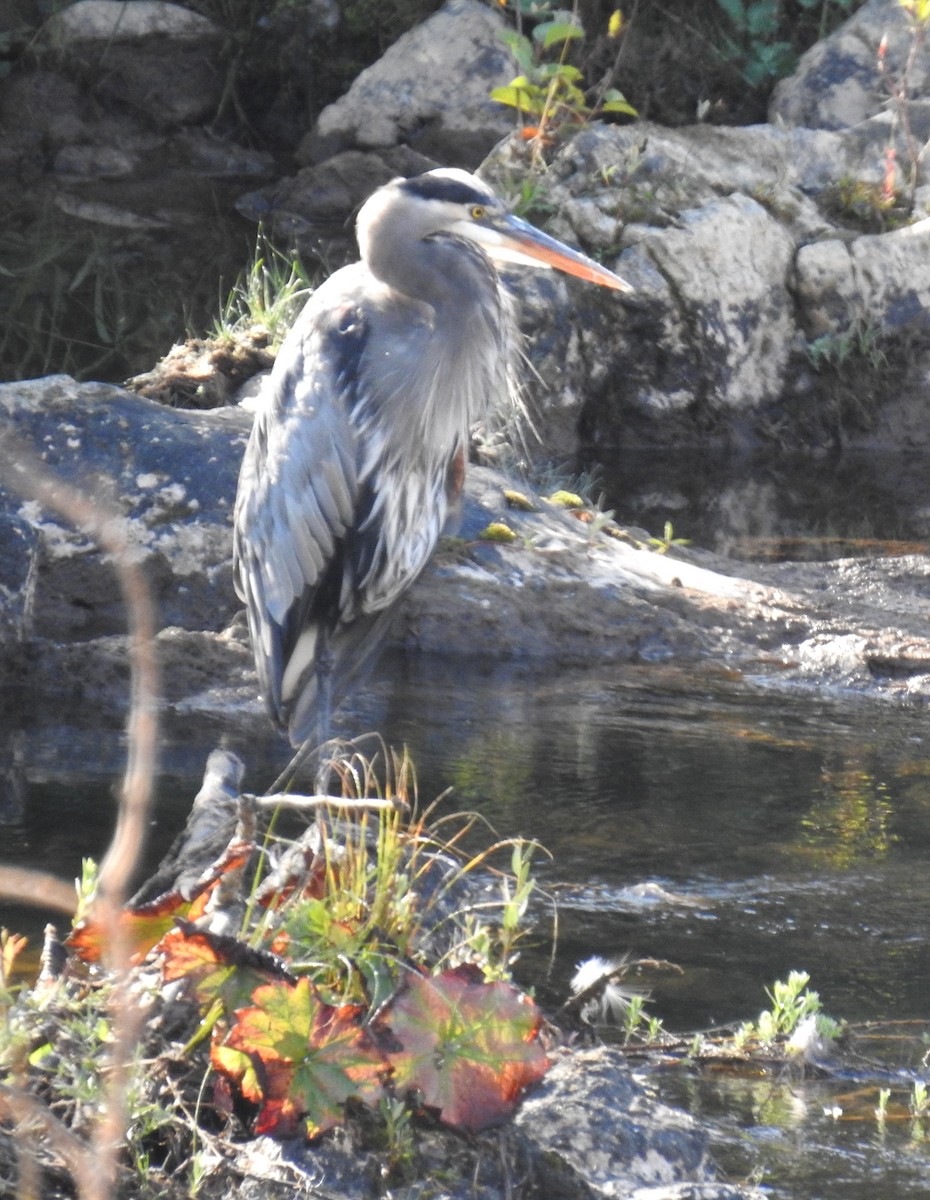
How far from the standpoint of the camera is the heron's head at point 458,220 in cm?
448

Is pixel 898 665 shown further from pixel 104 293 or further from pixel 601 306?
pixel 104 293

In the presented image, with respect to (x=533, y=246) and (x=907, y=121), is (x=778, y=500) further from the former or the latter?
(x=533, y=246)

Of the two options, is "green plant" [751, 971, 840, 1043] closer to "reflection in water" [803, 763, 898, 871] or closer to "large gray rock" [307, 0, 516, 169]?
"reflection in water" [803, 763, 898, 871]

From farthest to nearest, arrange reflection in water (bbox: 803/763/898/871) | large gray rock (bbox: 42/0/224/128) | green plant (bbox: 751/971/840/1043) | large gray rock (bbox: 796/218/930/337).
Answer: large gray rock (bbox: 42/0/224/128) < large gray rock (bbox: 796/218/930/337) < reflection in water (bbox: 803/763/898/871) < green plant (bbox: 751/971/840/1043)

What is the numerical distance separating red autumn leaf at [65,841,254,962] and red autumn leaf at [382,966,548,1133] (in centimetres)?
38

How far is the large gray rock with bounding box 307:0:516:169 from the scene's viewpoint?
42.4ft

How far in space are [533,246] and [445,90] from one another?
8.94 metres

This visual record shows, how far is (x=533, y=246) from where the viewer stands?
452 centimetres

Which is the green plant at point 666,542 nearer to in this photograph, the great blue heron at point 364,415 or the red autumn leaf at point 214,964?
the great blue heron at point 364,415

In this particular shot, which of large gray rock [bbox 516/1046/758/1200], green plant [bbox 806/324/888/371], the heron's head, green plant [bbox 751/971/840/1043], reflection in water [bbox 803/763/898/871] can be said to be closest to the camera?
large gray rock [bbox 516/1046/758/1200]

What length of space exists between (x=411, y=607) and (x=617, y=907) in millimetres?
2267

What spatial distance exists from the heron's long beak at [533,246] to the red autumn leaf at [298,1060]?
8.36ft

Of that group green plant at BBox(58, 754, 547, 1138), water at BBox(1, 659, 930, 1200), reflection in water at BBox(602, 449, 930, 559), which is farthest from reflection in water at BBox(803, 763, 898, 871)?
reflection in water at BBox(602, 449, 930, 559)

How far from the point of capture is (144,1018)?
2.48 m
